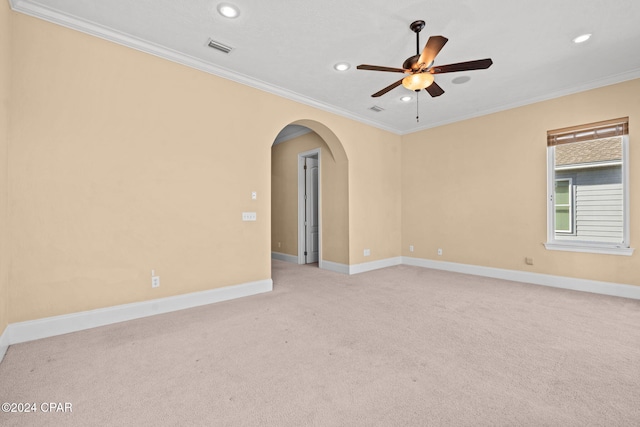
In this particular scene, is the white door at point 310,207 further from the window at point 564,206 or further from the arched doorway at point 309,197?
the window at point 564,206

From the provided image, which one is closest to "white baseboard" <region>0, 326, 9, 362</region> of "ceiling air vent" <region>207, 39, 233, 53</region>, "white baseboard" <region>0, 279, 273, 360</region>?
"white baseboard" <region>0, 279, 273, 360</region>

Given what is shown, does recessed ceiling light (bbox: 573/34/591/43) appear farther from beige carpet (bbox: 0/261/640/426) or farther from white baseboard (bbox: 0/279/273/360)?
white baseboard (bbox: 0/279/273/360)

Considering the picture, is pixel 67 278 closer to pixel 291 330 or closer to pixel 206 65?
pixel 291 330

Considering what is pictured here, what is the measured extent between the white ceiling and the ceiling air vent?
0.06 m

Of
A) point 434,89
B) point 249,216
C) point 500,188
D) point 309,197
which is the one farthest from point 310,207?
point 434,89

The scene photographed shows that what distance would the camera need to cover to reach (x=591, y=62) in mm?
3494

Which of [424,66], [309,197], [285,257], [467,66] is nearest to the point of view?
[467,66]

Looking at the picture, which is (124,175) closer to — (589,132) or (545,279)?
(545,279)

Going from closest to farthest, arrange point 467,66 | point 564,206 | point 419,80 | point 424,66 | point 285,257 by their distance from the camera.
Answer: point 467,66, point 424,66, point 419,80, point 564,206, point 285,257

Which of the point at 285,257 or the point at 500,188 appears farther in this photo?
the point at 285,257

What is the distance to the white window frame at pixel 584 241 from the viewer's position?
3828 millimetres

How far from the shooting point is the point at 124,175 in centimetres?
301

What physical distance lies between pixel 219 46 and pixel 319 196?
3295 mm

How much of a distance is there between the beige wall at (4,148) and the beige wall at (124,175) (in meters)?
0.08
